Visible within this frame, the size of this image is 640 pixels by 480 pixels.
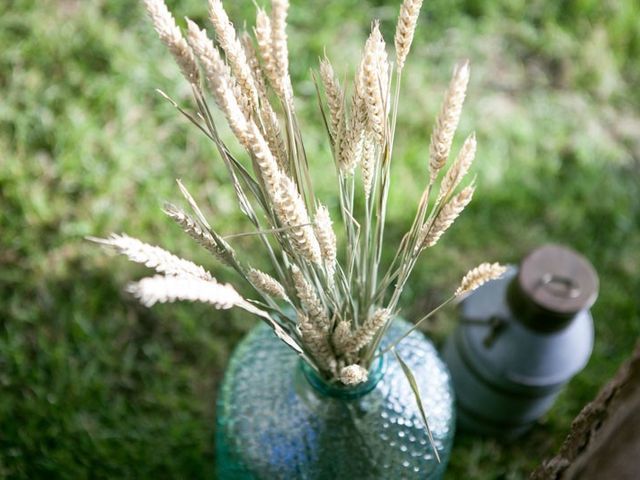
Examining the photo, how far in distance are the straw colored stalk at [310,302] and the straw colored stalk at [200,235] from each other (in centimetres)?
7

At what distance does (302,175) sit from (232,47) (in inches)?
7.9

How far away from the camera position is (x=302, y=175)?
0.86 metres

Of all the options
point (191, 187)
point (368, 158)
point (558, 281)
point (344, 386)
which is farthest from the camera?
point (191, 187)

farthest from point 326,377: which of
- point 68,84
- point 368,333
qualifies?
point 68,84

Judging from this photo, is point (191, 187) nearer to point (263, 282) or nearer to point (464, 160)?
point (263, 282)

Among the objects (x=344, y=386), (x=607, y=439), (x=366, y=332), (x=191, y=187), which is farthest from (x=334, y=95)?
(x=191, y=187)

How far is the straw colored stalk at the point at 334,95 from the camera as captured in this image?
762mm

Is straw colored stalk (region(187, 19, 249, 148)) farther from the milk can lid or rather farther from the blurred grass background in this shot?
the blurred grass background

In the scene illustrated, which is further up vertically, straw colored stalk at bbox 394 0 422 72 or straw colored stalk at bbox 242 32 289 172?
straw colored stalk at bbox 394 0 422 72

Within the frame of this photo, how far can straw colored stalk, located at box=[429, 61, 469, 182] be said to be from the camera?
0.66 meters

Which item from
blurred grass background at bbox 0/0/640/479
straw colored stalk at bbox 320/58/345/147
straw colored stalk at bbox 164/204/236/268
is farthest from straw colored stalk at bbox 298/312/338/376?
blurred grass background at bbox 0/0/640/479

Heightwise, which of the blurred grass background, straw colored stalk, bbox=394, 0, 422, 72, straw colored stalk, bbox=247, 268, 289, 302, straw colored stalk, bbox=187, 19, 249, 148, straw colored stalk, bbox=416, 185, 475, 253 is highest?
straw colored stalk, bbox=394, 0, 422, 72

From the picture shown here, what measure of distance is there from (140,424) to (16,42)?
1.08 meters

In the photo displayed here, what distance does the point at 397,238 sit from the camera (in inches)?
75.2
